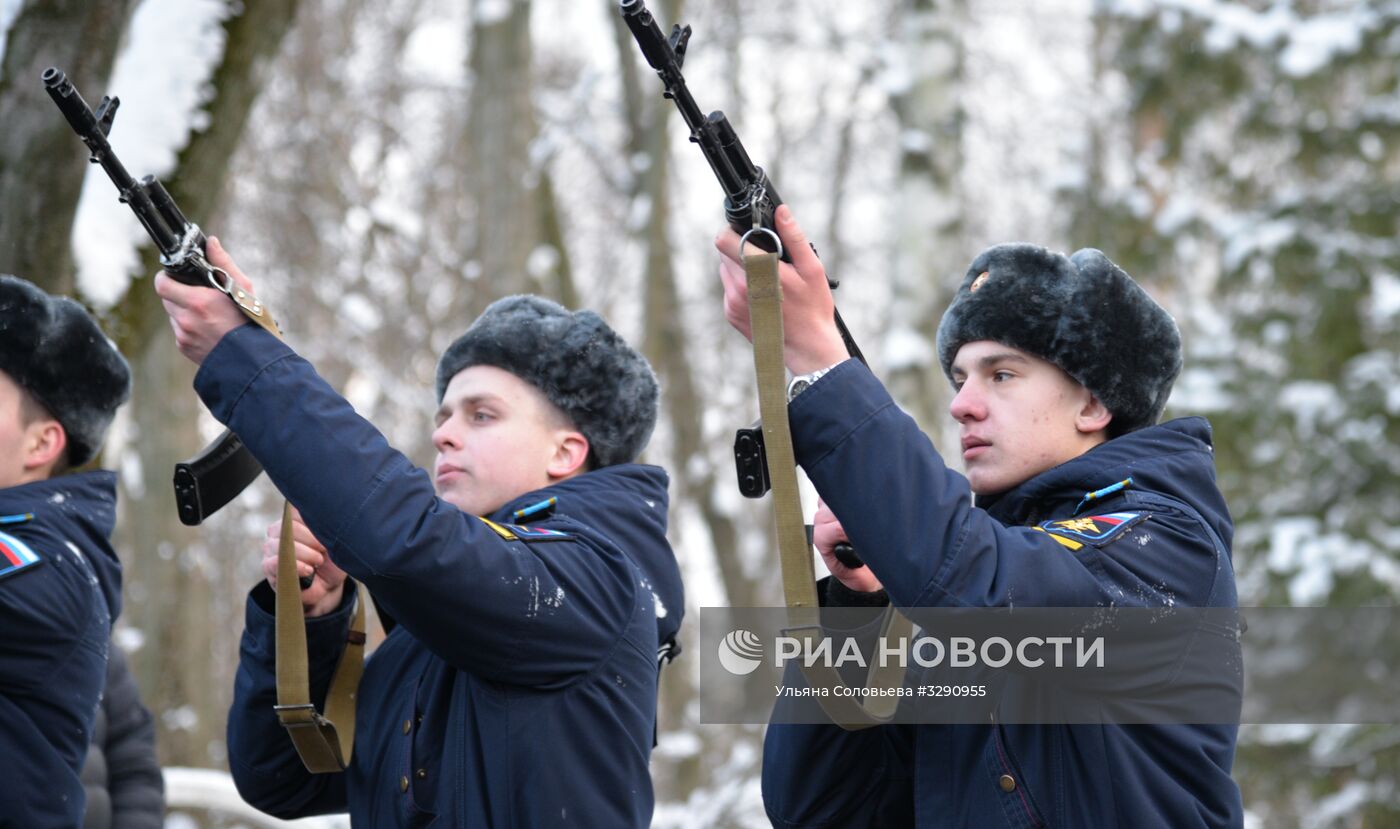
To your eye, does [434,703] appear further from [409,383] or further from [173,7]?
[409,383]

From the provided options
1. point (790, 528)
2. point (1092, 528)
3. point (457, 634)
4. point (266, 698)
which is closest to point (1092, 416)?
point (1092, 528)

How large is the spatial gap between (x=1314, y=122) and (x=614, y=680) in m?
8.40

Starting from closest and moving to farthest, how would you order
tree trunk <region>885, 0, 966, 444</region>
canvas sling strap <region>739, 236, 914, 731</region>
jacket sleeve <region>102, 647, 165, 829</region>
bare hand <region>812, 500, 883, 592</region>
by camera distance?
canvas sling strap <region>739, 236, 914, 731</region> < bare hand <region>812, 500, 883, 592</region> < jacket sleeve <region>102, 647, 165, 829</region> < tree trunk <region>885, 0, 966, 444</region>

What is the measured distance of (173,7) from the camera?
5.06 metres

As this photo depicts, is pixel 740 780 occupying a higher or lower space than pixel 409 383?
lower

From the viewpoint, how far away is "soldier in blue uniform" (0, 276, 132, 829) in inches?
126

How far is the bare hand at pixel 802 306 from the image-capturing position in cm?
248

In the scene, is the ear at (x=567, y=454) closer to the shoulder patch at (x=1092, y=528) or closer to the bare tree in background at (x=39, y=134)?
the shoulder patch at (x=1092, y=528)

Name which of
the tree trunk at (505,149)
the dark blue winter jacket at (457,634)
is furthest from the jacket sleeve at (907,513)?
the tree trunk at (505,149)

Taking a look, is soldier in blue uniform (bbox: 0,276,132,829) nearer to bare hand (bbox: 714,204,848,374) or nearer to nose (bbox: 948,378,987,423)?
bare hand (bbox: 714,204,848,374)

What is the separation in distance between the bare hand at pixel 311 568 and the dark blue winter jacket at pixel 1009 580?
1003 millimetres

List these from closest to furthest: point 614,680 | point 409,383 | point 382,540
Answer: point 382,540
point 614,680
point 409,383

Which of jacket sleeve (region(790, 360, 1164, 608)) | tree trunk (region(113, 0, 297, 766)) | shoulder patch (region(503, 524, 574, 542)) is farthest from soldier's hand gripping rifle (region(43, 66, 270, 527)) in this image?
tree trunk (region(113, 0, 297, 766))

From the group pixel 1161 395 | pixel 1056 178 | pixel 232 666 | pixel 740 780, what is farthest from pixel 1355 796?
pixel 232 666
